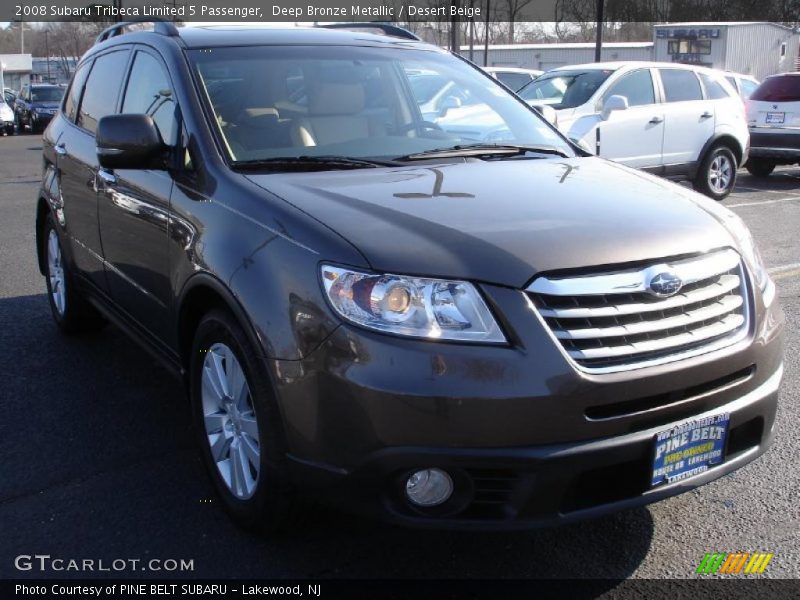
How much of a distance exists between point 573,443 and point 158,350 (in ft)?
6.98

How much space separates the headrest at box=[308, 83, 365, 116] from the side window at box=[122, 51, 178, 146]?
608 millimetres

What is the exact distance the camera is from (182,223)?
3.46m

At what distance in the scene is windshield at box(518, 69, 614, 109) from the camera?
1148 cm

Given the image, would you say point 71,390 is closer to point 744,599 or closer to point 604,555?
point 604,555

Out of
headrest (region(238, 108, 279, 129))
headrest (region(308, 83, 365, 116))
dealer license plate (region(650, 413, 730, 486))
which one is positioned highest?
headrest (region(308, 83, 365, 116))

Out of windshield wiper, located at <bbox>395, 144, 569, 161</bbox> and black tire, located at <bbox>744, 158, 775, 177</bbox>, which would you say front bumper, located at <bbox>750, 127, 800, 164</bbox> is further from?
windshield wiper, located at <bbox>395, 144, 569, 161</bbox>

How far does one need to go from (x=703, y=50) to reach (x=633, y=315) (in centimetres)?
3694

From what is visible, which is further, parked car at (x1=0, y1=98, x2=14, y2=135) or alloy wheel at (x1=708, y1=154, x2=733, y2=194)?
parked car at (x1=0, y1=98, x2=14, y2=135)

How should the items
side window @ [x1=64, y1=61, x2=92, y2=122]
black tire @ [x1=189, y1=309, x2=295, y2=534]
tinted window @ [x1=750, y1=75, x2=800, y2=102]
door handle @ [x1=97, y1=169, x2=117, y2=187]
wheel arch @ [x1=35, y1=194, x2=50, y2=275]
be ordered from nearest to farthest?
black tire @ [x1=189, y1=309, x2=295, y2=534] → door handle @ [x1=97, y1=169, x2=117, y2=187] → side window @ [x1=64, y1=61, x2=92, y2=122] → wheel arch @ [x1=35, y1=194, x2=50, y2=275] → tinted window @ [x1=750, y1=75, x2=800, y2=102]

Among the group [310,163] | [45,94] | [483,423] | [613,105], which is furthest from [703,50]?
[483,423]

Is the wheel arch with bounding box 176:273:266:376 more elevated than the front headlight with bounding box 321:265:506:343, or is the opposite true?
the front headlight with bounding box 321:265:506:343

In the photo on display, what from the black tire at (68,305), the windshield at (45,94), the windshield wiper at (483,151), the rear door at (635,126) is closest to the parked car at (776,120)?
the rear door at (635,126)

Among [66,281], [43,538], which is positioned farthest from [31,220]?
[43,538]
